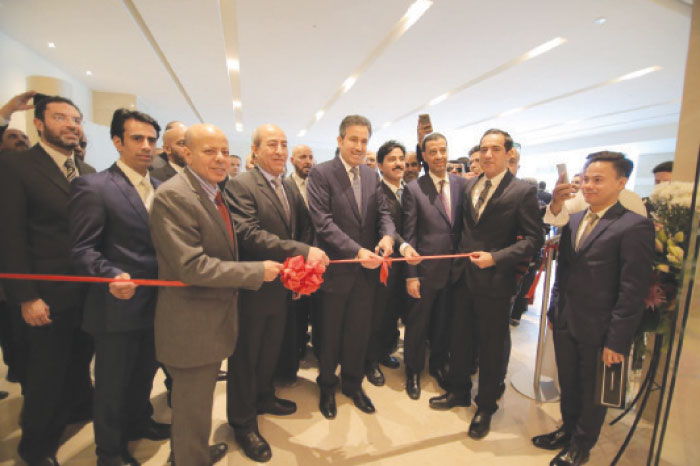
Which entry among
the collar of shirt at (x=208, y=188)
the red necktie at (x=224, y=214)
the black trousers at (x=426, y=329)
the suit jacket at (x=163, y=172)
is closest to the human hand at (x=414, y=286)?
the black trousers at (x=426, y=329)

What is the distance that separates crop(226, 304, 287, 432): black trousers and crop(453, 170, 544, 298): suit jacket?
1455 millimetres

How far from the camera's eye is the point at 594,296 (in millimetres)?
1860

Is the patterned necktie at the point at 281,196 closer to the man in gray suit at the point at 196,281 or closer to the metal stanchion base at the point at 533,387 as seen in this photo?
the man in gray suit at the point at 196,281

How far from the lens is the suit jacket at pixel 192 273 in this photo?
4.62 feet

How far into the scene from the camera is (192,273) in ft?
4.57

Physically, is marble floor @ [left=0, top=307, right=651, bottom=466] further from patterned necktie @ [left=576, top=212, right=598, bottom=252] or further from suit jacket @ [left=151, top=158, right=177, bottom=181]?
suit jacket @ [left=151, top=158, right=177, bottom=181]

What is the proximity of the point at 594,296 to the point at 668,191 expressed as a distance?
765 mm

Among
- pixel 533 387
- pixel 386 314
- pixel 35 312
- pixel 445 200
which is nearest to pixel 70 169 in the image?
pixel 35 312

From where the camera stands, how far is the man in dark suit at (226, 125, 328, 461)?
6.31 feet

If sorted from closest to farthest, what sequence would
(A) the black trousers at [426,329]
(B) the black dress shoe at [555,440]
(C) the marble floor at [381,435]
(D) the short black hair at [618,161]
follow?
(D) the short black hair at [618,161] < (C) the marble floor at [381,435] < (B) the black dress shoe at [555,440] < (A) the black trousers at [426,329]

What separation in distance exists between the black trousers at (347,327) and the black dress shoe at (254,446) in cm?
59

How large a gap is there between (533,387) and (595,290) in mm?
1607

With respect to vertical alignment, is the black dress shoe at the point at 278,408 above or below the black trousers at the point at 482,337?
below

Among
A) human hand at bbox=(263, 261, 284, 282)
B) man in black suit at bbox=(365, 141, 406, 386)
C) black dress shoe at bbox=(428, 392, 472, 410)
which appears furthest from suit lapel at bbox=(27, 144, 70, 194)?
black dress shoe at bbox=(428, 392, 472, 410)
